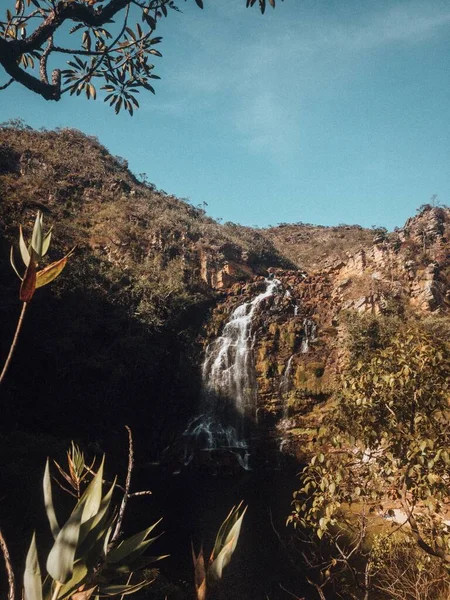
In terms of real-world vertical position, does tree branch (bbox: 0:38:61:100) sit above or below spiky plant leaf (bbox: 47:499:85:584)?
above

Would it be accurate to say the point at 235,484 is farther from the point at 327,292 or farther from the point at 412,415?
the point at 327,292

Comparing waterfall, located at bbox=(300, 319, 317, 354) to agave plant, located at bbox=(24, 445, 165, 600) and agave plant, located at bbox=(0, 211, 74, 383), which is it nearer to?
agave plant, located at bbox=(24, 445, 165, 600)

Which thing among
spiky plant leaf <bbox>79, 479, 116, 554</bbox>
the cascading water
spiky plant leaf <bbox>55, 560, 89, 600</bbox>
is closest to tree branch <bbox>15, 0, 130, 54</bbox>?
spiky plant leaf <bbox>79, 479, 116, 554</bbox>

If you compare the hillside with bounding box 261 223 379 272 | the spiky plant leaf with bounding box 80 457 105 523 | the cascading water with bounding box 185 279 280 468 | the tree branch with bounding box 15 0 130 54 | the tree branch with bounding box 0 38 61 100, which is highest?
the hillside with bounding box 261 223 379 272

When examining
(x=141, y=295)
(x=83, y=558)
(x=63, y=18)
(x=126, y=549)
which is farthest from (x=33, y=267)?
(x=141, y=295)

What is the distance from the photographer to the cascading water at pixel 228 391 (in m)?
21.6

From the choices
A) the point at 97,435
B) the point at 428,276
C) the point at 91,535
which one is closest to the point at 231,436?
the point at 97,435

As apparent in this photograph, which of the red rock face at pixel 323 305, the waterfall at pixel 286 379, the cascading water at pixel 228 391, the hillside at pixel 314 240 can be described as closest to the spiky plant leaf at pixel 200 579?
the cascading water at pixel 228 391

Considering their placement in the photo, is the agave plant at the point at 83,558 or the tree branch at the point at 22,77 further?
the tree branch at the point at 22,77

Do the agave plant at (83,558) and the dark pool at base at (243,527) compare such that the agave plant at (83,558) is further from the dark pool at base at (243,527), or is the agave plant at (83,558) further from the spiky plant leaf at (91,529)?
the dark pool at base at (243,527)

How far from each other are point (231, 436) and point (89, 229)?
65.9 ft

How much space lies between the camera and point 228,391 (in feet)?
77.3

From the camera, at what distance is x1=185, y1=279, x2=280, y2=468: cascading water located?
2161cm

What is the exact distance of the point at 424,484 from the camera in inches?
144
